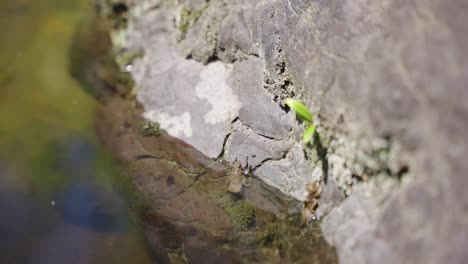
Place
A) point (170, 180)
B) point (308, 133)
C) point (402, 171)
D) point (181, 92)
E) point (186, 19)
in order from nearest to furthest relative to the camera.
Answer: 1. point (402, 171)
2. point (308, 133)
3. point (170, 180)
4. point (181, 92)
5. point (186, 19)

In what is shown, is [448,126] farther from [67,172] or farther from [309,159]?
[67,172]

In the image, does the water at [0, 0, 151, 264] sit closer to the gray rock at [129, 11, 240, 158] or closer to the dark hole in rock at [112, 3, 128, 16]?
the dark hole in rock at [112, 3, 128, 16]

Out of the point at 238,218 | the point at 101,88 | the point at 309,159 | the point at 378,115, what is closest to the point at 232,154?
A: the point at 238,218

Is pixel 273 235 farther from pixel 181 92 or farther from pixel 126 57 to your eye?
pixel 126 57

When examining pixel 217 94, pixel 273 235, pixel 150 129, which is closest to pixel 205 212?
pixel 273 235

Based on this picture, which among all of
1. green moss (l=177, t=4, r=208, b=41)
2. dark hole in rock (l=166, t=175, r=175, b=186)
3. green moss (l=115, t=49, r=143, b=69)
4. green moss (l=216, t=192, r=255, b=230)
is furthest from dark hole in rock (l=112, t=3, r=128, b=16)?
green moss (l=216, t=192, r=255, b=230)
